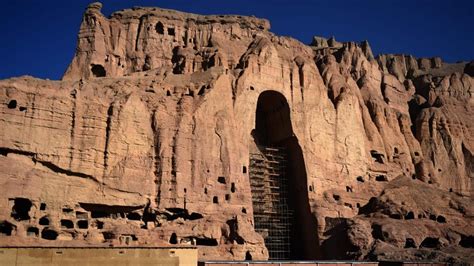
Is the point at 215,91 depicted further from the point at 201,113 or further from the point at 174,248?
the point at 174,248

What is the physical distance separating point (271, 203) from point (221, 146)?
676 cm

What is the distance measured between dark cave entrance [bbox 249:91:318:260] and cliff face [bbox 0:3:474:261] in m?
0.16

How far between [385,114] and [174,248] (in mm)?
27294

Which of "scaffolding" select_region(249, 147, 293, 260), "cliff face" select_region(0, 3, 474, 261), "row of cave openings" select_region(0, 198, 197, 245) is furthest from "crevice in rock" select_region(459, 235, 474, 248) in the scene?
"row of cave openings" select_region(0, 198, 197, 245)

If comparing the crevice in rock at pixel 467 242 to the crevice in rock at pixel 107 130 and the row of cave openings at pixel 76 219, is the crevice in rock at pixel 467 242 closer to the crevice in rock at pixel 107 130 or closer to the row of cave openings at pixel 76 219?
the row of cave openings at pixel 76 219

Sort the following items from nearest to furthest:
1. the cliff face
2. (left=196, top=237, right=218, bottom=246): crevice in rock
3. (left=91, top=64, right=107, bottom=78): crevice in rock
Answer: the cliff face < (left=196, top=237, right=218, bottom=246): crevice in rock < (left=91, top=64, right=107, bottom=78): crevice in rock

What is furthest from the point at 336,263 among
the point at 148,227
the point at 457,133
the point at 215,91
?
the point at 457,133

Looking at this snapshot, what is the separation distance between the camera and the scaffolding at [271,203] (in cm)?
3969

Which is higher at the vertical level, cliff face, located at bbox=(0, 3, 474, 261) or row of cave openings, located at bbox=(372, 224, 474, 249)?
cliff face, located at bbox=(0, 3, 474, 261)

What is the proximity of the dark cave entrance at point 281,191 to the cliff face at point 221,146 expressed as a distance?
0.54 ft

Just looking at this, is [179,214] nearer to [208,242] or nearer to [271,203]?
[208,242]

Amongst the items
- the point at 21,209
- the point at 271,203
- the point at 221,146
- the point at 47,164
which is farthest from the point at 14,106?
the point at 271,203

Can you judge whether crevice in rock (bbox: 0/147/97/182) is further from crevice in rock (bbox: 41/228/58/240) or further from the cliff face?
crevice in rock (bbox: 41/228/58/240)

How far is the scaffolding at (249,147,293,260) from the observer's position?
3969cm
